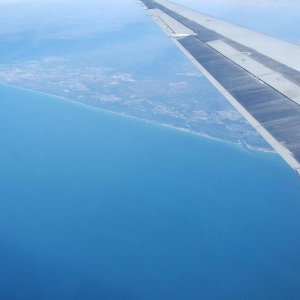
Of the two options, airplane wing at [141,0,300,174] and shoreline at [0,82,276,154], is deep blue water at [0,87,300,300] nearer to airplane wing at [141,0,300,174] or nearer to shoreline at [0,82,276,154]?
shoreline at [0,82,276,154]

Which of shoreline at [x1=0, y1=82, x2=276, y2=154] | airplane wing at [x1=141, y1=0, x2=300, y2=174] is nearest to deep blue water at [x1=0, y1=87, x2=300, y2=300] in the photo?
shoreline at [x1=0, y1=82, x2=276, y2=154]

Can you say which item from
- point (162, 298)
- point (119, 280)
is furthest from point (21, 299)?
point (162, 298)

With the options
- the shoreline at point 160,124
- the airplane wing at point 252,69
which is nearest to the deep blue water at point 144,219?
the shoreline at point 160,124

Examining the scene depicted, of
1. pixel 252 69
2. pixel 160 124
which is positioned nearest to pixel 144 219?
pixel 252 69

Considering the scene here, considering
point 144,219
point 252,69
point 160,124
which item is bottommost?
point 144,219

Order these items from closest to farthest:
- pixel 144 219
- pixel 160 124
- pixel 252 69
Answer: pixel 252 69 < pixel 144 219 < pixel 160 124

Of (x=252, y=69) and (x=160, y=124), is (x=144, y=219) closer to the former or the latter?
(x=252, y=69)

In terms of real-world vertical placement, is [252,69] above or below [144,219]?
above
